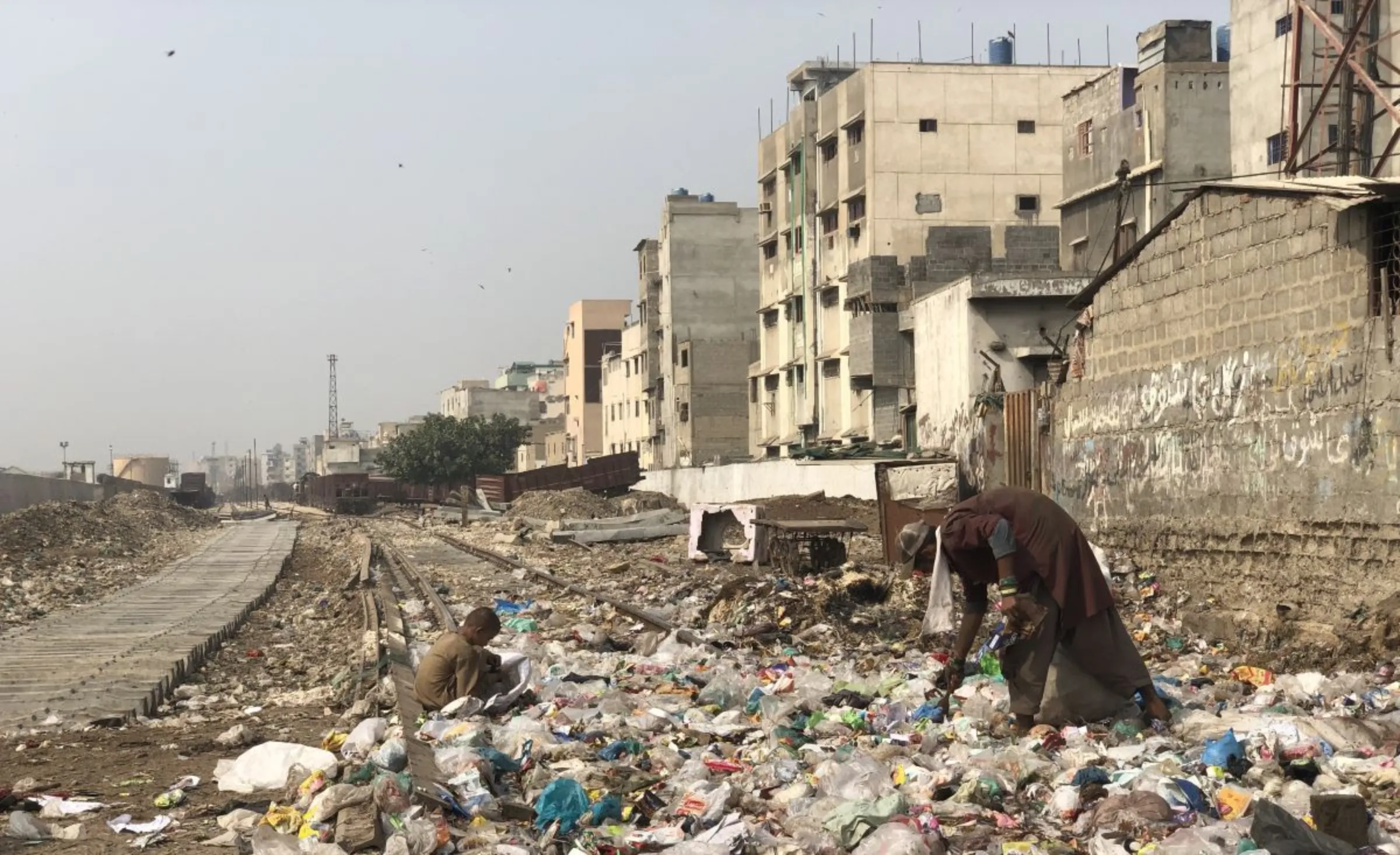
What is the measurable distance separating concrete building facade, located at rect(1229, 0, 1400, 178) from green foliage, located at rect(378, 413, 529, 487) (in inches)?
2345

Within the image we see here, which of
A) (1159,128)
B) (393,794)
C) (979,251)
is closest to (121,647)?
(393,794)

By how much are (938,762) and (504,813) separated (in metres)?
2.07

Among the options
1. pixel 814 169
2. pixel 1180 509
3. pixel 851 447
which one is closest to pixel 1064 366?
pixel 1180 509

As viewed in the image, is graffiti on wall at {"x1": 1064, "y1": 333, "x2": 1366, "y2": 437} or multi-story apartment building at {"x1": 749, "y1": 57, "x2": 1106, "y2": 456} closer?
graffiti on wall at {"x1": 1064, "y1": 333, "x2": 1366, "y2": 437}

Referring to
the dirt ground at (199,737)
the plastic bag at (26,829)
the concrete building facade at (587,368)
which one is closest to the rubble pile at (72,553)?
the dirt ground at (199,737)

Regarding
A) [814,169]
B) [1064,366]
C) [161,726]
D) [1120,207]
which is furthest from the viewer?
[814,169]

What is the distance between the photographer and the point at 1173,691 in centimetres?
845

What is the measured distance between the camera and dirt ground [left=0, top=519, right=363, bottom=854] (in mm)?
6633

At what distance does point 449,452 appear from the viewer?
8375 centimetres

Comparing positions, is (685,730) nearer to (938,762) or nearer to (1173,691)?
(938,762)

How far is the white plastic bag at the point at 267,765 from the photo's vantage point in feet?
23.6

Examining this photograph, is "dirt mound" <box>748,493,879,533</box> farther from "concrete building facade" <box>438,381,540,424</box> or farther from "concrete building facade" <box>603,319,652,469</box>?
"concrete building facade" <box>438,381,540,424</box>

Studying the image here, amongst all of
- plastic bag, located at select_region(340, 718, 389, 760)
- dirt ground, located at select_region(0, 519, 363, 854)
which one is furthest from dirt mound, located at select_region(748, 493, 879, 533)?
plastic bag, located at select_region(340, 718, 389, 760)

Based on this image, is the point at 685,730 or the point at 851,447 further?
the point at 851,447
